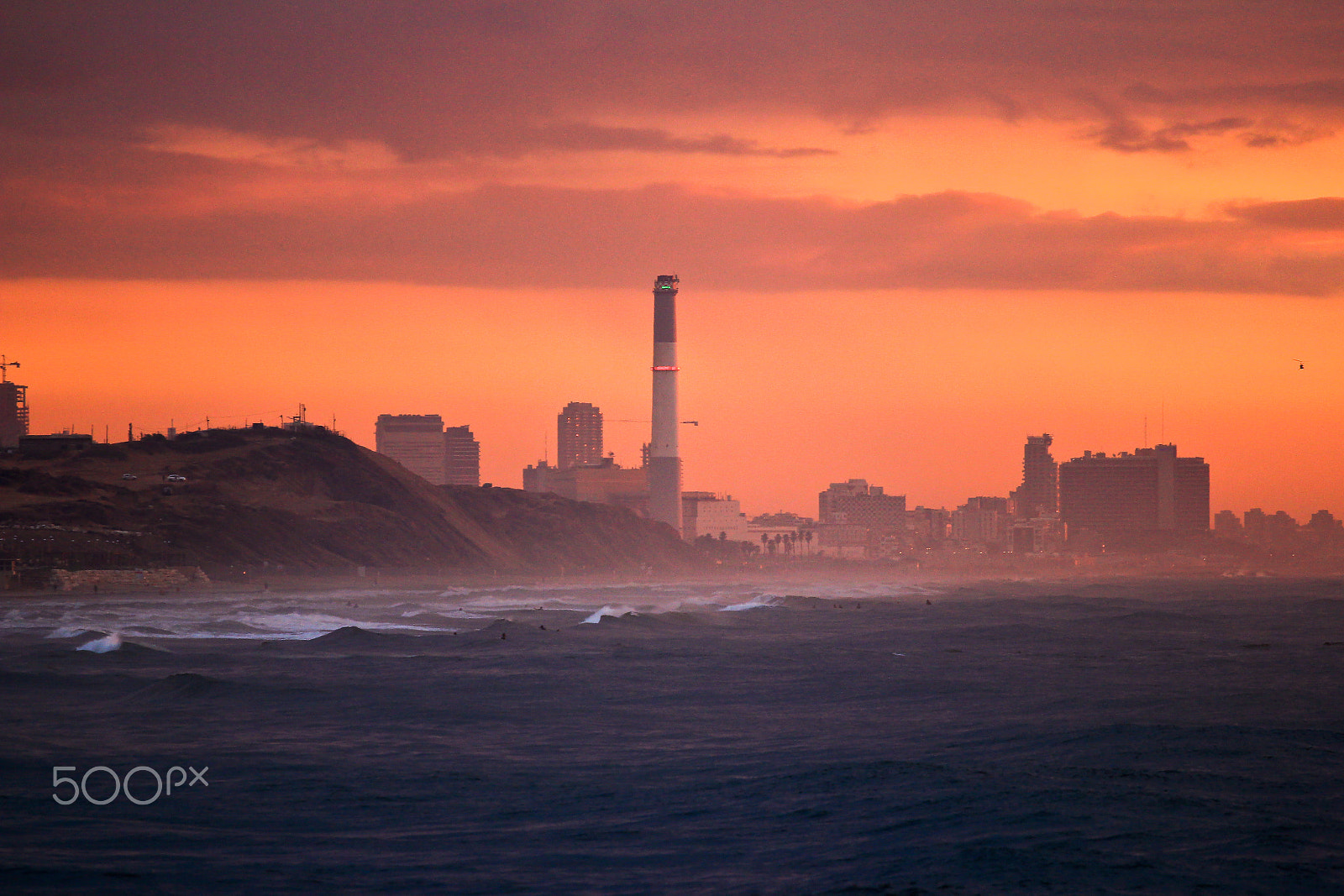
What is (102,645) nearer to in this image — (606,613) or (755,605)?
(606,613)

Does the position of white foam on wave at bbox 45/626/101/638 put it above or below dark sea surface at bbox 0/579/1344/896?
below

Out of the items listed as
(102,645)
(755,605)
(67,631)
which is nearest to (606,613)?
(755,605)

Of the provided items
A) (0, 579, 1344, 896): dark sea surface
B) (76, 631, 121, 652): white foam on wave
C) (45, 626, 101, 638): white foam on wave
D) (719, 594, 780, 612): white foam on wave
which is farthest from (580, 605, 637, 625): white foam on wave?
(76, 631, 121, 652): white foam on wave

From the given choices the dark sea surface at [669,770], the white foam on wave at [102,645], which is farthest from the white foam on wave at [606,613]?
the white foam on wave at [102,645]

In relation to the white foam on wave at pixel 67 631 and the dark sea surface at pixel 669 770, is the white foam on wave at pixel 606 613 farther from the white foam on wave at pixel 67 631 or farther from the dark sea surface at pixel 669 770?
the white foam on wave at pixel 67 631

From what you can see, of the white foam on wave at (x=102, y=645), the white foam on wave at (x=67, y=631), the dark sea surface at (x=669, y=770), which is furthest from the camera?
the white foam on wave at (x=67, y=631)

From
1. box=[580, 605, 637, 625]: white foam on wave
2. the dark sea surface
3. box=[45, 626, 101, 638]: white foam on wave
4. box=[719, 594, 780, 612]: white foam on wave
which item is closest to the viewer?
the dark sea surface

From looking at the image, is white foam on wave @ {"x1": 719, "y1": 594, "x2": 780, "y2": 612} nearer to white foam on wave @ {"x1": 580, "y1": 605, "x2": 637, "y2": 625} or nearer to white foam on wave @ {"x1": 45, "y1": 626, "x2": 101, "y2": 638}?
white foam on wave @ {"x1": 580, "y1": 605, "x2": 637, "y2": 625}

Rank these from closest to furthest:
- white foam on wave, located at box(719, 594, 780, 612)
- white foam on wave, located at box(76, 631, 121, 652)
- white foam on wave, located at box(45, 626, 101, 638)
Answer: white foam on wave, located at box(76, 631, 121, 652) → white foam on wave, located at box(45, 626, 101, 638) → white foam on wave, located at box(719, 594, 780, 612)
